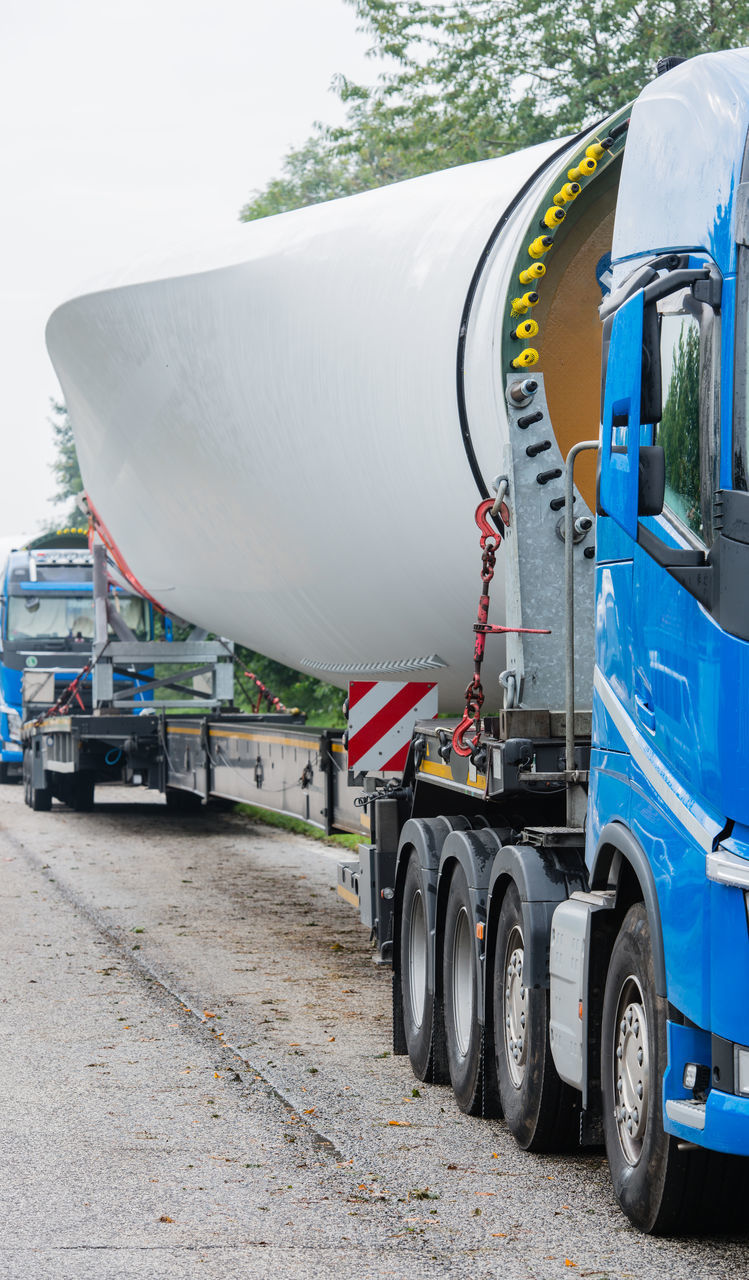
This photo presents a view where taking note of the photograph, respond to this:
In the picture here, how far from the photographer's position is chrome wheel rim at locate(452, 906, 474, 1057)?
702cm

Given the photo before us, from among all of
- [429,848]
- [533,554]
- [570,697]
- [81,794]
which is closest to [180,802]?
[81,794]

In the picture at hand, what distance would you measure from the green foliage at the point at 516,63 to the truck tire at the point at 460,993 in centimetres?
1763

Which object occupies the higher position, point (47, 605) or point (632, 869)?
point (47, 605)

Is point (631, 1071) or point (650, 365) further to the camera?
point (631, 1071)

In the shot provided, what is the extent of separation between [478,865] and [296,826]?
12713mm

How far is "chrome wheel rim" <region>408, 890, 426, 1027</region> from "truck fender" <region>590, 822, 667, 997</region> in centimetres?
217

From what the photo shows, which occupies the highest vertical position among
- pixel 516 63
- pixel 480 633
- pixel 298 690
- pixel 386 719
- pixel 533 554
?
pixel 516 63

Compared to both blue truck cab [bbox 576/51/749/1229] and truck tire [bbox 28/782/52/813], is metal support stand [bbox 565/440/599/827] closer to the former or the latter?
blue truck cab [bbox 576/51/749/1229]

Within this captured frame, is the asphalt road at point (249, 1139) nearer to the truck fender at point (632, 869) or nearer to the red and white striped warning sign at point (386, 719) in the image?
the truck fender at point (632, 869)

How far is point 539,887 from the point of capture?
6020mm

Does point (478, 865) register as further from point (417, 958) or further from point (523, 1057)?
point (417, 958)

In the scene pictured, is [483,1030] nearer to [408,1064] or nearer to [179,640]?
[408,1064]

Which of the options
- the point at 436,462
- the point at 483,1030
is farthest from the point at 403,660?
the point at 483,1030

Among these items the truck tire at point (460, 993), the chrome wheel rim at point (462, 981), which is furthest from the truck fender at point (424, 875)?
the chrome wheel rim at point (462, 981)
